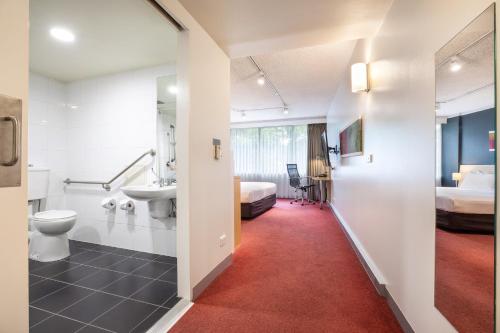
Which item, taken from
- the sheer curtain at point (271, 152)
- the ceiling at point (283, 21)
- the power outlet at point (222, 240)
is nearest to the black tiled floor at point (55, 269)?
the power outlet at point (222, 240)

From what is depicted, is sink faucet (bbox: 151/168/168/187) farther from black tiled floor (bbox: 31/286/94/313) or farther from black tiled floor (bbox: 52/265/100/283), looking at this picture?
black tiled floor (bbox: 31/286/94/313)

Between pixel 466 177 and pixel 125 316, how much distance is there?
2.22 metres

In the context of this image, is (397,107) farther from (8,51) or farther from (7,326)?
(7,326)

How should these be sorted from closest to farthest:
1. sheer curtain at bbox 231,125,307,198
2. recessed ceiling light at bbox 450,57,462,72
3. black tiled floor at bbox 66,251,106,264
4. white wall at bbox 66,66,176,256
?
recessed ceiling light at bbox 450,57,462,72 → black tiled floor at bbox 66,251,106,264 → white wall at bbox 66,66,176,256 → sheer curtain at bbox 231,125,307,198

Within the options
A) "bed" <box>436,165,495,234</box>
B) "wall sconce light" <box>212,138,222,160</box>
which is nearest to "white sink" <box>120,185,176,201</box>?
"wall sconce light" <box>212,138,222,160</box>

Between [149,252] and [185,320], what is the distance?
1.40 metres

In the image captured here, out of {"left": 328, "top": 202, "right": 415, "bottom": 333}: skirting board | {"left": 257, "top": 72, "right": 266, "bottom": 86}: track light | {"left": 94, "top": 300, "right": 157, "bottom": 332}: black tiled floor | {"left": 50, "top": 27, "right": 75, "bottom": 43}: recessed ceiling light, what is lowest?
{"left": 94, "top": 300, "right": 157, "bottom": 332}: black tiled floor

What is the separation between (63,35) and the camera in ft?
7.00

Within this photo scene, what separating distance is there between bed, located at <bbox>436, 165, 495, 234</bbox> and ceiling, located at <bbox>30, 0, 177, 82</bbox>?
2.12m

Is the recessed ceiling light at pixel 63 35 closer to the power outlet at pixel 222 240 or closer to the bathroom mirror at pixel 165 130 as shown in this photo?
the bathroom mirror at pixel 165 130

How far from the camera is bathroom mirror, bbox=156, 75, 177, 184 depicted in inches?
106

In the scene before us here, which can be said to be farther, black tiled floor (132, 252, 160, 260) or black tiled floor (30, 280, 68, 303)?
black tiled floor (132, 252, 160, 260)

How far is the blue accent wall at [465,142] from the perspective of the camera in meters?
0.86

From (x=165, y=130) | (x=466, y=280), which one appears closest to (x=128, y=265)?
(x=165, y=130)
